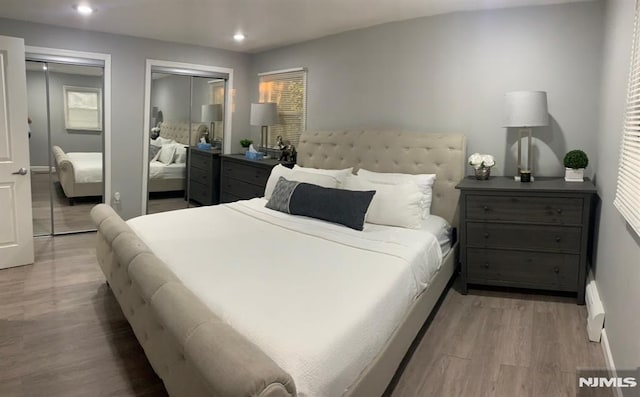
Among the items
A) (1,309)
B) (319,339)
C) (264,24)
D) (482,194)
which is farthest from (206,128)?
(319,339)

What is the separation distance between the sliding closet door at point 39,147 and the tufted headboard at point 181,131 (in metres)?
1.32

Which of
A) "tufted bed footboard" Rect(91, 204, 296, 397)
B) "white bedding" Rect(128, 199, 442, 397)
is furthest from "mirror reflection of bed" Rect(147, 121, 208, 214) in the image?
"tufted bed footboard" Rect(91, 204, 296, 397)

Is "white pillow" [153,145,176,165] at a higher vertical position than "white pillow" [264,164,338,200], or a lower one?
higher

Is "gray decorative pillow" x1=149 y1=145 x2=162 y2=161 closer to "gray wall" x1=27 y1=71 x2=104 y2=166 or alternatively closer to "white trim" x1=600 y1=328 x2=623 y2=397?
"gray wall" x1=27 y1=71 x2=104 y2=166

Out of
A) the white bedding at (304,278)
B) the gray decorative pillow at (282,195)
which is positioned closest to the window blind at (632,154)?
the white bedding at (304,278)

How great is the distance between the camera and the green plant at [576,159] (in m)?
3.38

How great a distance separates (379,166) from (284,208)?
1144 mm

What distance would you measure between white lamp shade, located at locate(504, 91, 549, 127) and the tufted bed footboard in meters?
2.81

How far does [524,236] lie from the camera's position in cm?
338

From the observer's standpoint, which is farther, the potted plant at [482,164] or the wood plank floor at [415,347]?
the potted plant at [482,164]

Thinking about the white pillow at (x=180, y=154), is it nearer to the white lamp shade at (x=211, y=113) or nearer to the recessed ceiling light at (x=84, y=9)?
the white lamp shade at (x=211, y=113)

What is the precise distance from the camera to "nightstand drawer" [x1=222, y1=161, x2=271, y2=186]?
5274 mm

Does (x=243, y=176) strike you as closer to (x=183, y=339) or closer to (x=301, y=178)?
(x=301, y=178)

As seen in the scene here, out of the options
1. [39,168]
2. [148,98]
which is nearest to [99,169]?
[39,168]
